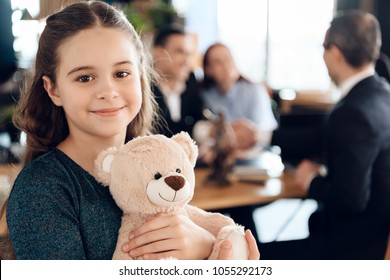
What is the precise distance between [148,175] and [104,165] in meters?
0.07

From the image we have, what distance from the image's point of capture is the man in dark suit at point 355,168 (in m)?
1.48

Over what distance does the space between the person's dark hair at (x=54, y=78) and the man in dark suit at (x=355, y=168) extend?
71 centimetres

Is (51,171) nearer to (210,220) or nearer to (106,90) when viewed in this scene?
(106,90)

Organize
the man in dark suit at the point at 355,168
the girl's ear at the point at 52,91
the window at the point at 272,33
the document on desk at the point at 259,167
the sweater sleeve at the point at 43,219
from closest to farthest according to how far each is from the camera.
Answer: the sweater sleeve at the point at 43,219, the girl's ear at the point at 52,91, the man in dark suit at the point at 355,168, the document on desk at the point at 259,167, the window at the point at 272,33

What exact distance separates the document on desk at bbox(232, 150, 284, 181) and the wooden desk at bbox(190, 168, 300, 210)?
0.11ft

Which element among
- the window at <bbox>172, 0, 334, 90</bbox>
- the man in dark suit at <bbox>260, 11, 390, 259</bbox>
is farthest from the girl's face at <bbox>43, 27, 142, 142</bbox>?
the window at <bbox>172, 0, 334, 90</bbox>

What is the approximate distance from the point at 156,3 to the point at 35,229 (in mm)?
4759

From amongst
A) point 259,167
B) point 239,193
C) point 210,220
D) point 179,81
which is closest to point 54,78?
point 210,220

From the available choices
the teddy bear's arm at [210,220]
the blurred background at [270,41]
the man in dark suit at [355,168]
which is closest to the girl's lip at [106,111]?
the teddy bear's arm at [210,220]

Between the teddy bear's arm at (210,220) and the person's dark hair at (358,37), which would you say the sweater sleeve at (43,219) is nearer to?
the teddy bear's arm at (210,220)

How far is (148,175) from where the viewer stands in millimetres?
745

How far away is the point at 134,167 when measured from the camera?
0.75 meters


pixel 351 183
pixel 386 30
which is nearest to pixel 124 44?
pixel 351 183

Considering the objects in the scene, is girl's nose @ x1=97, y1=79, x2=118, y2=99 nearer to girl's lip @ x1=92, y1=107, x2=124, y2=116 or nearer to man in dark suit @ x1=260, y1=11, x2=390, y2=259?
girl's lip @ x1=92, y1=107, x2=124, y2=116
